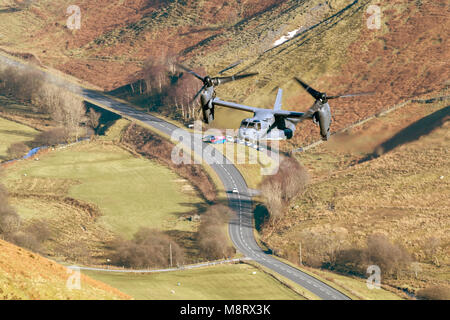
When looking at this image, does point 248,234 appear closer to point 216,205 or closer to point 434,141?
point 216,205

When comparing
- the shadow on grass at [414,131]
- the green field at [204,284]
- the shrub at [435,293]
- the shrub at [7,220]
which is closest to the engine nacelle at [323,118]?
the green field at [204,284]

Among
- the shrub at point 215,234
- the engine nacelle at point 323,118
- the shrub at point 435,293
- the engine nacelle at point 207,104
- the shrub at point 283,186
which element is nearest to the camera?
the engine nacelle at point 323,118

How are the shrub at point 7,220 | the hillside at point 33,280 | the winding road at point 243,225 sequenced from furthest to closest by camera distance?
the shrub at point 7,220 → the winding road at point 243,225 → the hillside at point 33,280

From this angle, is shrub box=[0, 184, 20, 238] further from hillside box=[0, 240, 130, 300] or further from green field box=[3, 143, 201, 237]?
hillside box=[0, 240, 130, 300]

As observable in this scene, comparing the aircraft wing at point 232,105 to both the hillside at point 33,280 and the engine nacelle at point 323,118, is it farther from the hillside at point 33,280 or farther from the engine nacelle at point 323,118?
the hillside at point 33,280

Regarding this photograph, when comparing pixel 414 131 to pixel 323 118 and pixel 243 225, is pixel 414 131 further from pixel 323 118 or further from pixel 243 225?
pixel 323 118

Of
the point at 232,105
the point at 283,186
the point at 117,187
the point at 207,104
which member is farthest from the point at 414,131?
the point at 232,105

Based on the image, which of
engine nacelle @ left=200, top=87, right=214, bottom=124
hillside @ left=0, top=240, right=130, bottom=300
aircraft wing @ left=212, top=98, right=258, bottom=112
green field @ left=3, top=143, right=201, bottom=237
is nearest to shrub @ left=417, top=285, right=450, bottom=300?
green field @ left=3, top=143, right=201, bottom=237
